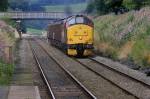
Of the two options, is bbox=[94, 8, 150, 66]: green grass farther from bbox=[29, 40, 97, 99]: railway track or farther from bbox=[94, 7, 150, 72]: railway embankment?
bbox=[29, 40, 97, 99]: railway track

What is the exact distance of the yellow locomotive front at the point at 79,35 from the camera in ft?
131

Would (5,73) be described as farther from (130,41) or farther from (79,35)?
(79,35)

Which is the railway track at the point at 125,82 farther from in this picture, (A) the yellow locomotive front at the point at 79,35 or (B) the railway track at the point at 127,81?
(A) the yellow locomotive front at the point at 79,35

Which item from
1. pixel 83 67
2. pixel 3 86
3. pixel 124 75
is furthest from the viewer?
pixel 83 67

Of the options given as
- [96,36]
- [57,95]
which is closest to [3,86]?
[57,95]

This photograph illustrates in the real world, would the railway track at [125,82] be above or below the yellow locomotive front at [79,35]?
below

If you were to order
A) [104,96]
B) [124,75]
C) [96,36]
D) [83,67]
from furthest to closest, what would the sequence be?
[96,36] < [83,67] < [124,75] < [104,96]

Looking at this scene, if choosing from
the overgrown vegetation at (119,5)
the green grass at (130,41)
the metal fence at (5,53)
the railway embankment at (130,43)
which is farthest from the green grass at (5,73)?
the overgrown vegetation at (119,5)

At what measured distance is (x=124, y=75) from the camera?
85.0 feet

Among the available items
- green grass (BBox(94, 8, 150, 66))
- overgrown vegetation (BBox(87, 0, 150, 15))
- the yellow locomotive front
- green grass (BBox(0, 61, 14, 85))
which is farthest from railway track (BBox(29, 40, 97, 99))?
overgrown vegetation (BBox(87, 0, 150, 15))

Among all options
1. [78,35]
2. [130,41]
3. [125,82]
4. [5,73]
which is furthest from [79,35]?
[125,82]

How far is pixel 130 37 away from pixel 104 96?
19979 millimetres

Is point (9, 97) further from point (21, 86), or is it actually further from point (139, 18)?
point (139, 18)

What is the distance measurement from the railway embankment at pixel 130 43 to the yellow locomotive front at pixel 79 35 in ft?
5.65
